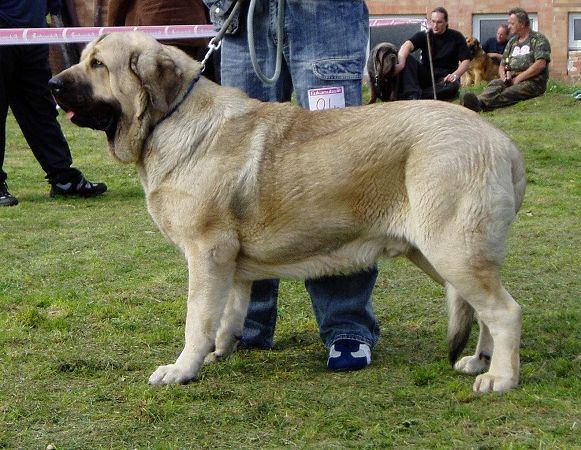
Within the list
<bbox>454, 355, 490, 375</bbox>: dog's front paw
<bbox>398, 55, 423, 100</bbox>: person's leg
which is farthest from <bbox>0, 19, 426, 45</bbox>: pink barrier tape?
<bbox>398, 55, 423, 100</bbox>: person's leg

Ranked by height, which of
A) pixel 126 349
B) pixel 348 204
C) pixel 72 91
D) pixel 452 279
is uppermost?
pixel 72 91

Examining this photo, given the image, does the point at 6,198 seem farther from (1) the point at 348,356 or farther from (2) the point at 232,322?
(1) the point at 348,356

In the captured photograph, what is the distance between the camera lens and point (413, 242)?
4121mm

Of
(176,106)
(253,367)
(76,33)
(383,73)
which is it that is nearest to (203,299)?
(253,367)

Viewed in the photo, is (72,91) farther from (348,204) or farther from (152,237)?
(152,237)

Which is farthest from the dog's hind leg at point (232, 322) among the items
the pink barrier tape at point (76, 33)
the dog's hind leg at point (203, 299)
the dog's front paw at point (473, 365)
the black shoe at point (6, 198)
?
the black shoe at point (6, 198)

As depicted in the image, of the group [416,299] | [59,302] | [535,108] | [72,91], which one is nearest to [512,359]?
[416,299]

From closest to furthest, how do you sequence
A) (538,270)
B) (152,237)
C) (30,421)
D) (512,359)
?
1. (30,421)
2. (512,359)
3. (538,270)
4. (152,237)

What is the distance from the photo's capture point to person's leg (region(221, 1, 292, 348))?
474cm

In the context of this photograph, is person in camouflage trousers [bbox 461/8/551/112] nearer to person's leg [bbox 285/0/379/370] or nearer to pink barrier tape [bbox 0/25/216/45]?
pink barrier tape [bbox 0/25/216/45]

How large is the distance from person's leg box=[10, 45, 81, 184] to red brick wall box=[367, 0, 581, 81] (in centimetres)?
1621

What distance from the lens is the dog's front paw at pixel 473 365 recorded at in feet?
14.3

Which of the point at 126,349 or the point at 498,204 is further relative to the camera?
the point at 126,349

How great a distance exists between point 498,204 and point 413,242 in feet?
1.31
